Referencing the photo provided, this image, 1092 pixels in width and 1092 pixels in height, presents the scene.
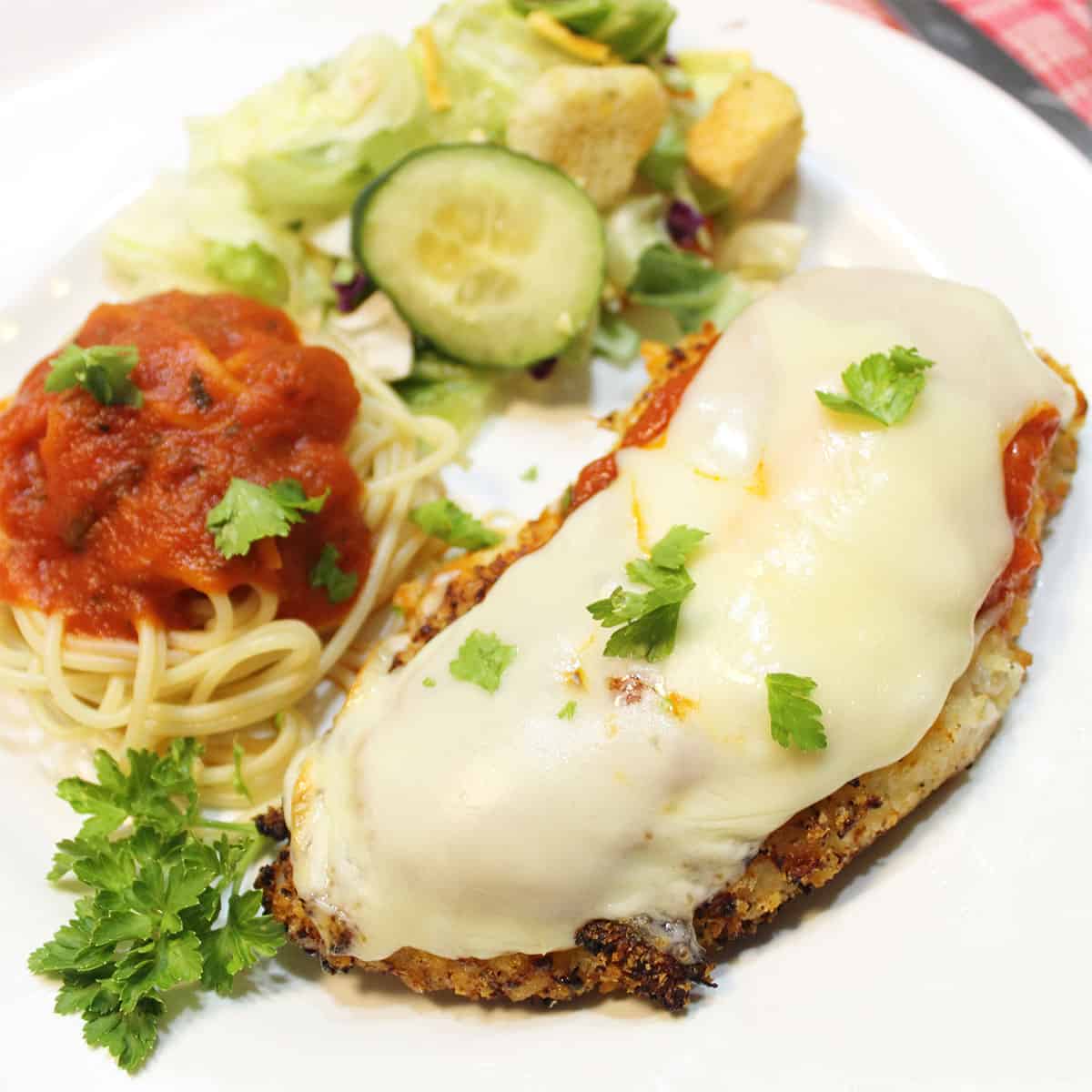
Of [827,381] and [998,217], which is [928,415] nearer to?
[827,381]

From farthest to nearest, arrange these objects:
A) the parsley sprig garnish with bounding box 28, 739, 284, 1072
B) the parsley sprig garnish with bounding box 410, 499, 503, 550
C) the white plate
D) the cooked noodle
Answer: the parsley sprig garnish with bounding box 410, 499, 503, 550
the cooked noodle
the parsley sprig garnish with bounding box 28, 739, 284, 1072
the white plate

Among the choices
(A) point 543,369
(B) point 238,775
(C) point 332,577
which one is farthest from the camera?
(A) point 543,369

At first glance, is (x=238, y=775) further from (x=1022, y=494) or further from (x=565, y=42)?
(x=565, y=42)

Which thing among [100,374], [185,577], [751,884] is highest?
[100,374]

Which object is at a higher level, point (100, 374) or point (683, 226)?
point (683, 226)

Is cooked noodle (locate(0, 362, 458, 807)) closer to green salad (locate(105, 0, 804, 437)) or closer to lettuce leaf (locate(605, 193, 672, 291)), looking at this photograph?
green salad (locate(105, 0, 804, 437))

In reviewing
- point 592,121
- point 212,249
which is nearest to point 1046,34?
point 592,121

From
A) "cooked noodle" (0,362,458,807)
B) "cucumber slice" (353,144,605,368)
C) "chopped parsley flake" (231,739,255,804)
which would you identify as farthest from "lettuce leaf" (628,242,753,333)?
"chopped parsley flake" (231,739,255,804)
